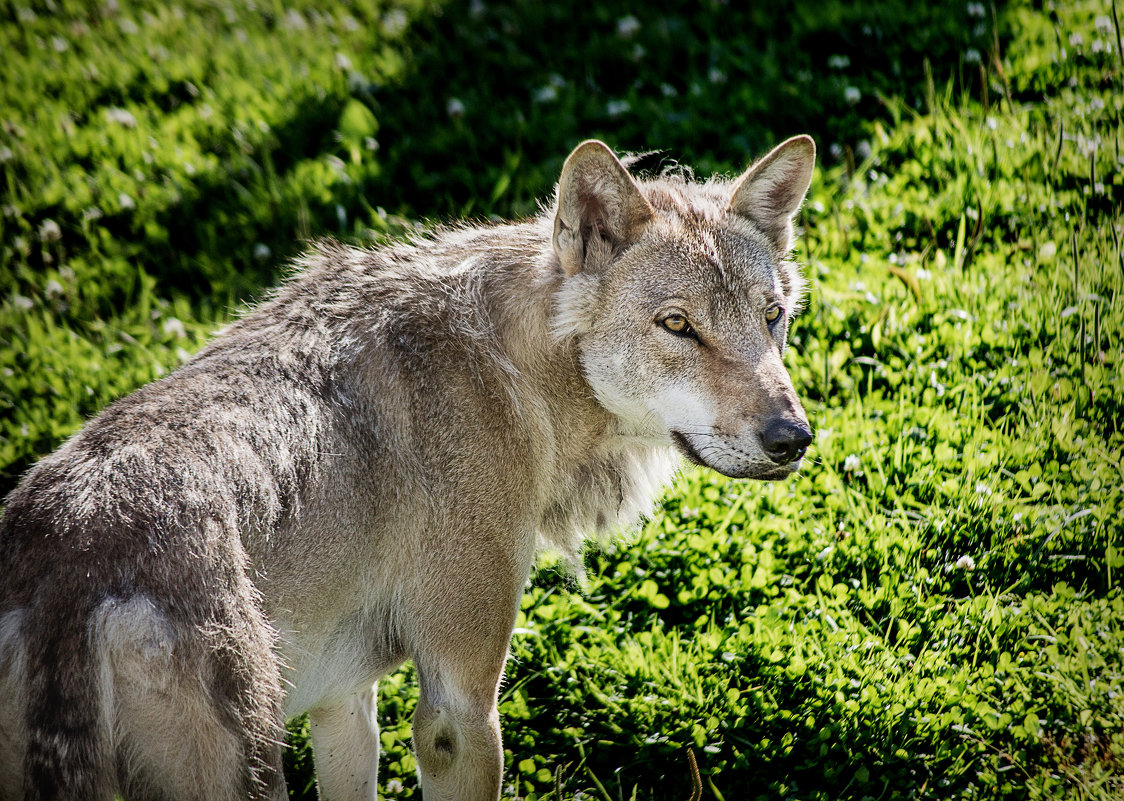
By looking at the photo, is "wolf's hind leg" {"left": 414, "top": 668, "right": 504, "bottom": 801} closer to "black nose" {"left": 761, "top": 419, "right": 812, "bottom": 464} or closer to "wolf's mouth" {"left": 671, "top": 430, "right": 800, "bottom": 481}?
"wolf's mouth" {"left": 671, "top": 430, "right": 800, "bottom": 481}

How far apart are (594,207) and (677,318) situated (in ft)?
1.75

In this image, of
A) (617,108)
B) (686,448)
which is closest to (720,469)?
(686,448)

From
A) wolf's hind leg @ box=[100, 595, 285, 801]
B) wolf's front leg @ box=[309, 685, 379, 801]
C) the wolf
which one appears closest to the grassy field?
wolf's front leg @ box=[309, 685, 379, 801]

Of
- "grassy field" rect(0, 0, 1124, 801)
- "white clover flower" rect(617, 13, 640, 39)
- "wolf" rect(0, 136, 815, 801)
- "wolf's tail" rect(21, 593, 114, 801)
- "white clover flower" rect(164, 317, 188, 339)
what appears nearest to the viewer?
"wolf's tail" rect(21, 593, 114, 801)

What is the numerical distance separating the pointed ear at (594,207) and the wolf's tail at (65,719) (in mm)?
2054

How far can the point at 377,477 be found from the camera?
325 centimetres

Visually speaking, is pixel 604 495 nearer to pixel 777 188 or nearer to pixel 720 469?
pixel 720 469

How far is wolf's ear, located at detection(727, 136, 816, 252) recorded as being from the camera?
145 inches

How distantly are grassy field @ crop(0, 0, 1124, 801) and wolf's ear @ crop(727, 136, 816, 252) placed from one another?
1428 millimetres

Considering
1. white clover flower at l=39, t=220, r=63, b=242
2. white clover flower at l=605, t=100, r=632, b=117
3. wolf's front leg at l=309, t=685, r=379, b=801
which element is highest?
white clover flower at l=605, t=100, r=632, b=117

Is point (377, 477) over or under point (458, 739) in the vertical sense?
over

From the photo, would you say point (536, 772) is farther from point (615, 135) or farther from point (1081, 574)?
point (615, 135)

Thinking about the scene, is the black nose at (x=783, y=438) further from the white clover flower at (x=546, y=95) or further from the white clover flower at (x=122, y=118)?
the white clover flower at (x=122, y=118)

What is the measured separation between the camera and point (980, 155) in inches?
229
